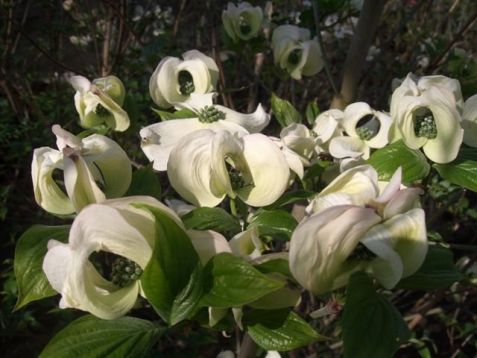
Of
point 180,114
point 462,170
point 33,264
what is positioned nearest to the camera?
point 33,264

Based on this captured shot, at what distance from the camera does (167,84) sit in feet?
2.88

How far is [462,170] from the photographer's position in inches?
27.1

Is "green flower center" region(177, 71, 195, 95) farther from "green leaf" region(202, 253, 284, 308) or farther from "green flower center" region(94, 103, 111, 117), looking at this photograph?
"green leaf" region(202, 253, 284, 308)

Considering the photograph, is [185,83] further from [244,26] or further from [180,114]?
[244,26]

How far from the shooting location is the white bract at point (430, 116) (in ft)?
2.21

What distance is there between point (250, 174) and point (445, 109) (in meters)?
0.24

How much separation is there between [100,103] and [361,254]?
18.5 inches

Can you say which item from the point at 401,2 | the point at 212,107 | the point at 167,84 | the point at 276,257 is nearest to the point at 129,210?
the point at 276,257

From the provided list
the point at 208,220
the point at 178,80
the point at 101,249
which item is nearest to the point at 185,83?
the point at 178,80

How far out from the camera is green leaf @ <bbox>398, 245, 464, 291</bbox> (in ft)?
1.93

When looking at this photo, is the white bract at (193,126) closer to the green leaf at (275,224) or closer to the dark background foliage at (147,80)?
the green leaf at (275,224)

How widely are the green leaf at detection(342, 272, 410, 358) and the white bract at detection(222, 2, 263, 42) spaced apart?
2.85 feet

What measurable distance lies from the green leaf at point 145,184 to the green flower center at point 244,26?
2.19ft

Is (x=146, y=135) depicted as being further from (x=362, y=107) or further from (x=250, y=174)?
(x=362, y=107)
